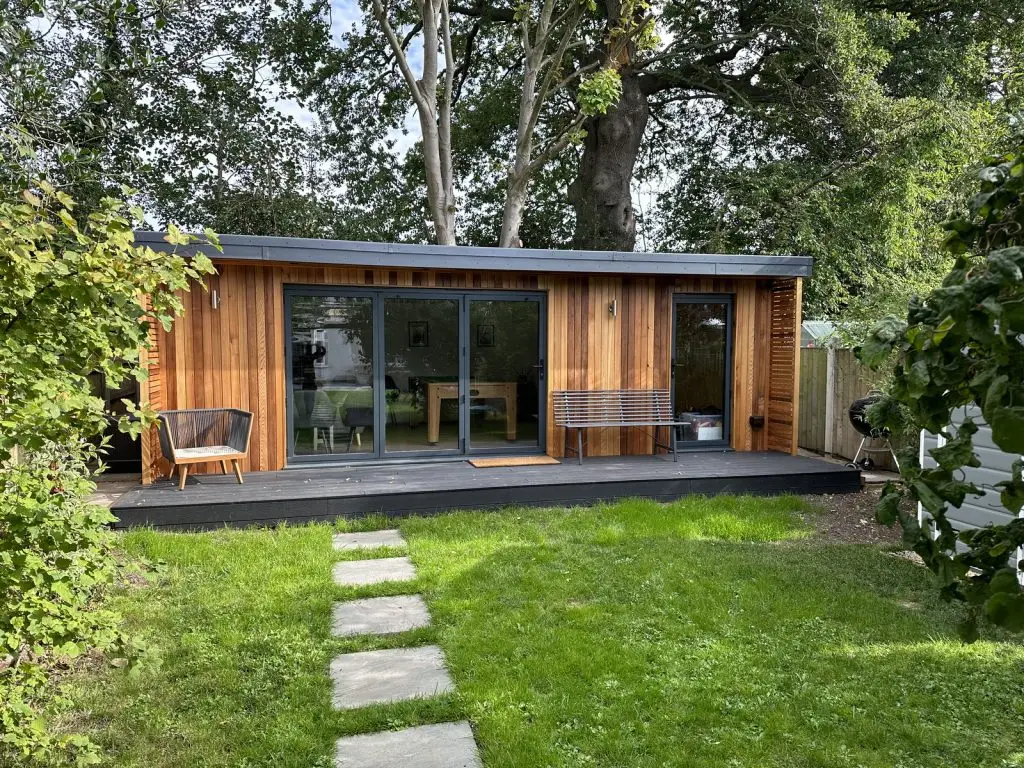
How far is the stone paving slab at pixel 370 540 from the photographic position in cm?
499

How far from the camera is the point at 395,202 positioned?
14914mm

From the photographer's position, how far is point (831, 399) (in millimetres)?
8352

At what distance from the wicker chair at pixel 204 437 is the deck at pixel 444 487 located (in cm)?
25

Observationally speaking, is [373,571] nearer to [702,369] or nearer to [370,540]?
[370,540]

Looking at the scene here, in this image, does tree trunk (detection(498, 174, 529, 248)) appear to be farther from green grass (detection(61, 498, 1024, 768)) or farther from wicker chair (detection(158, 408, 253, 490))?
green grass (detection(61, 498, 1024, 768))

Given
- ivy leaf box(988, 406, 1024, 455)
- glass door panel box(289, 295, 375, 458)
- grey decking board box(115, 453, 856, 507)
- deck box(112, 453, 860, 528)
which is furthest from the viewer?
glass door panel box(289, 295, 375, 458)

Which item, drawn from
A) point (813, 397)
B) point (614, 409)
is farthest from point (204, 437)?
point (813, 397)

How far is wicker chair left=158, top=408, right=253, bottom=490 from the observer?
233 inches

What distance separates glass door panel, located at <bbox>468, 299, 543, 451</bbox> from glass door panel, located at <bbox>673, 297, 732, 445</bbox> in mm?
1708

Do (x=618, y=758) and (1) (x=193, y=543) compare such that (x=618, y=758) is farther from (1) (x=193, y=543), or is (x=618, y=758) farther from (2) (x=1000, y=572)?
(1) (x=193, y=543)

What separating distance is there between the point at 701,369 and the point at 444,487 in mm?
3671

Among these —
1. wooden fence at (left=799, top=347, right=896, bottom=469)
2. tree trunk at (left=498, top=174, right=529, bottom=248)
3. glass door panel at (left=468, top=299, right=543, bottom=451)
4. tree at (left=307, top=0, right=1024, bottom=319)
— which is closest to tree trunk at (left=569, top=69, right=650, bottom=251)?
tree at (left=307, top=0, right=1024, bottom=319)

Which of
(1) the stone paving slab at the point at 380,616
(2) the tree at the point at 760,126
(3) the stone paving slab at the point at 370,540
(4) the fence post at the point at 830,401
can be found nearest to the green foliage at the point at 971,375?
(1) the stone paving slab at the point at 380,616

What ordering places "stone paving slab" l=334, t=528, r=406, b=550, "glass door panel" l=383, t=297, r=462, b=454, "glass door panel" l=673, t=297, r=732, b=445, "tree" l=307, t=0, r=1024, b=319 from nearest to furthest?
1. "stone paving slab" l=334, t=528, r=406, b=550
2. "glass door panel" l=383, t=297, r=462, b=454
3. "glass door panel" l=673, t=297, r=732, b=445
4. "tree" l=307, t=0, r=1024, b=319
